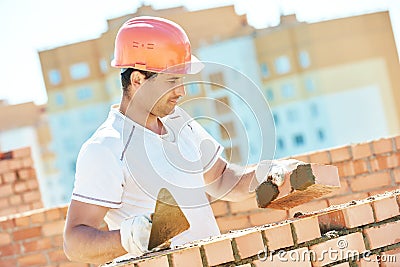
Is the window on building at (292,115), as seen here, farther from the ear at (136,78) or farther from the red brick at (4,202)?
the ear at (136,78)

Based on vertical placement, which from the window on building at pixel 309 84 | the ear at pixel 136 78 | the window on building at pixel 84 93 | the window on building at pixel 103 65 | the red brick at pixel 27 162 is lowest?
the ear at pixel 136 78

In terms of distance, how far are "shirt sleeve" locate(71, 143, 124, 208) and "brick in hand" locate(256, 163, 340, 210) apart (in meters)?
0.53

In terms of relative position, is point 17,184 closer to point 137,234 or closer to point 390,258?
point 137,234

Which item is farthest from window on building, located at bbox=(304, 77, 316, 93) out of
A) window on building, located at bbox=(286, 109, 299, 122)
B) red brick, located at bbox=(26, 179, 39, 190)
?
red brick, located at bbox=(26, 179, 39, 190)

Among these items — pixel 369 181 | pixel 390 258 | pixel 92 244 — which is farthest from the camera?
pixel 369 181

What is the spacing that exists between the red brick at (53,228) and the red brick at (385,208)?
10.7ft

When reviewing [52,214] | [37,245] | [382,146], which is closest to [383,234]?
[382,146]

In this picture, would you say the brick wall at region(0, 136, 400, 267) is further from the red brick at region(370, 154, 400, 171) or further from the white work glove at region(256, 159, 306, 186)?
the white work glove at region(256, 159, 306, 186)

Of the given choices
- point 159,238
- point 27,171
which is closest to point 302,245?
point 159,238

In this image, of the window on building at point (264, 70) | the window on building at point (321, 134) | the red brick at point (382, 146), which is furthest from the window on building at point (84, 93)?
the red brick at point (382, 146)

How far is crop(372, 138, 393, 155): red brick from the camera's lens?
5512 mm

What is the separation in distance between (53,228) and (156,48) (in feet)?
9.07

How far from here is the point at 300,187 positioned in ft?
8.85

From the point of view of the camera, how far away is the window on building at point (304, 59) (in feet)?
149
